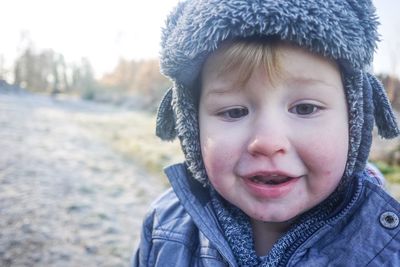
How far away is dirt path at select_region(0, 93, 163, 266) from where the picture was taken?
8.60ft

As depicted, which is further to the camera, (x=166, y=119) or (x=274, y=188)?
(x=166, y=119)

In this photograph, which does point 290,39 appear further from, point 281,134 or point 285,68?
point 281,134

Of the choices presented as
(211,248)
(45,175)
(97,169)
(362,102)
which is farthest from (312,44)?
(97,169)

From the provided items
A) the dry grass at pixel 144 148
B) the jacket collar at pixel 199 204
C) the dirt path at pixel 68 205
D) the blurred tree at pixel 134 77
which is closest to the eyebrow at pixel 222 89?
the jacket collar at pixel 199 204

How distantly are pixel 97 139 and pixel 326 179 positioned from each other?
8285 mm

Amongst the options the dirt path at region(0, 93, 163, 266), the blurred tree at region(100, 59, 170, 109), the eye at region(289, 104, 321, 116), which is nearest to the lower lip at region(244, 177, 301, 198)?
the eye at region(289, 104, 321, 116)

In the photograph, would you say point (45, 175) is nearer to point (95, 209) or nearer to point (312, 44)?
point (95, 209)

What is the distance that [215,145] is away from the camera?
45.9 inches

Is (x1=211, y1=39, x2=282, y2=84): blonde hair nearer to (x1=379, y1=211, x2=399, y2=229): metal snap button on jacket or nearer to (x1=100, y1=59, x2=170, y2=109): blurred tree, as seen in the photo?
(x1=379, y1=211, x2=399, y2=229): metal snap button on jacket

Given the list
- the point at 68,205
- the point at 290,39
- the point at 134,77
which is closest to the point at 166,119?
the point at 290,39

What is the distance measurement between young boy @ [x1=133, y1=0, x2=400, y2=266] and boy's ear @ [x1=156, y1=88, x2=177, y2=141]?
0.71 ft

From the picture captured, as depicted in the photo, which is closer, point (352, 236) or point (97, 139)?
point (352, 236)

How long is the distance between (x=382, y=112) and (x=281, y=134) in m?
0.57

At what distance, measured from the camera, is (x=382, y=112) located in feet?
4.46
